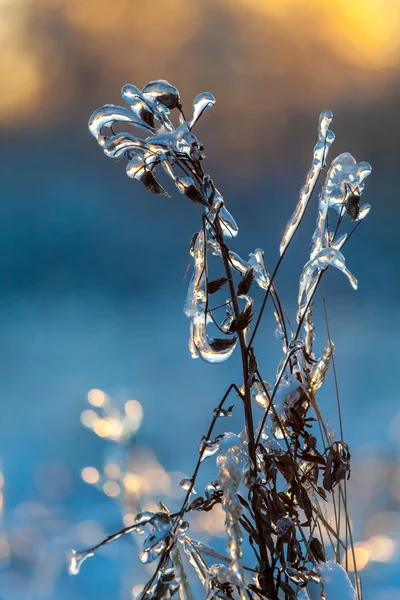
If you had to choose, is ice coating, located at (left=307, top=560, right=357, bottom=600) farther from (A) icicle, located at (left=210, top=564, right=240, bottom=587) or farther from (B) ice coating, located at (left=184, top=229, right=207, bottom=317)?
(B) ice coating, located at (left=184, top=229, right=207, bottom=317)

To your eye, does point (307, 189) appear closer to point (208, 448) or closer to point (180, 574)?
point (208, 448)

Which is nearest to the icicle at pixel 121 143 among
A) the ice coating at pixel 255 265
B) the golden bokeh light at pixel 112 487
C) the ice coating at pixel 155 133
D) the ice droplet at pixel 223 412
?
the ice coating at pixel 155 133

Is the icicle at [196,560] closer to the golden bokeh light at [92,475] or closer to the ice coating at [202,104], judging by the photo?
the ice coating at [202,104]

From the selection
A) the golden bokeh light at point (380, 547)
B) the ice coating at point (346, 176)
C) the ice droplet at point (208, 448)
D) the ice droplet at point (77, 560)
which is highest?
the golden bokeh light at point (380, 547)

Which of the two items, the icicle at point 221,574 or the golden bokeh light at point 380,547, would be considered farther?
the golden bokeh light at point 380,547

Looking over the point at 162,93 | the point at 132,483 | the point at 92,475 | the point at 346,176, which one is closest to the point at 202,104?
the point at 162,93

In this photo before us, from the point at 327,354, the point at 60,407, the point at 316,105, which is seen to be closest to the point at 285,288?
the point at 316,105
